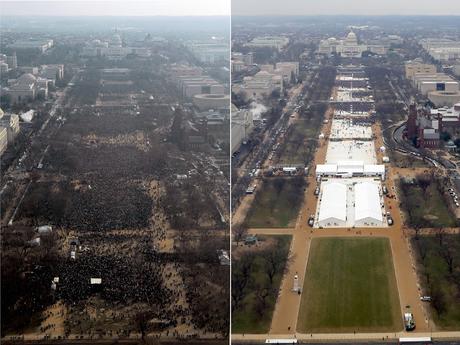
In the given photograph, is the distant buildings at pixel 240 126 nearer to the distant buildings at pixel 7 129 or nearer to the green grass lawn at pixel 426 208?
the green grass lawn at pixel 426 208

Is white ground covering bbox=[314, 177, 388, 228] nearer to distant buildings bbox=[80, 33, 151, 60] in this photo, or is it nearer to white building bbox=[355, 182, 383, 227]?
white building bbox=[355, 182, 383, 227]

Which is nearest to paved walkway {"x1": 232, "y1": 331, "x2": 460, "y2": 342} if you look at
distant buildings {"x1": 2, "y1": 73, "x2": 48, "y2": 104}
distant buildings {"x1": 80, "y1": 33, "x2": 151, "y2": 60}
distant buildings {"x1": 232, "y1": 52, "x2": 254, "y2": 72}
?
distant buildings {"x1": 80, "y1": 33, "x2": 151, "y2": 60}

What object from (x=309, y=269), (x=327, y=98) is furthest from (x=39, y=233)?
(x=327, y=98)

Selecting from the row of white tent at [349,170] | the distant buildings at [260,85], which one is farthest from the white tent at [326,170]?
the distant buildings at [260,85]

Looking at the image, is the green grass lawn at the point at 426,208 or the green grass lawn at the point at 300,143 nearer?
the green grass lawn at the point at 426,208

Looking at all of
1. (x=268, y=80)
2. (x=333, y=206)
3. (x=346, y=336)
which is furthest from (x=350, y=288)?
(x=268, y=80)

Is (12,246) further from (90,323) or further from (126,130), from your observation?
(126,130)
